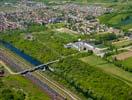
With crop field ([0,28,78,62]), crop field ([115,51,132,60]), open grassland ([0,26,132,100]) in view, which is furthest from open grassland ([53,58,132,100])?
crop field ([115,51,132,60])

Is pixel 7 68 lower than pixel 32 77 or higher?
higher

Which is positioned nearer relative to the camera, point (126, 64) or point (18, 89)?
point (18, 89)

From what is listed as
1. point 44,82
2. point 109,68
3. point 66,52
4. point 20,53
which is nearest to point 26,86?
point 44,82

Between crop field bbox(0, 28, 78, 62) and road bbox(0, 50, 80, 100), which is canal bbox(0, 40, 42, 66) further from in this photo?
road bbox(0, 50, 80, 100)

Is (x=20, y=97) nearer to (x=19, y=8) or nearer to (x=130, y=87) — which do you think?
(x=130, y=87)

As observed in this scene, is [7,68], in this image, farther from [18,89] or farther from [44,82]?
[18,89]

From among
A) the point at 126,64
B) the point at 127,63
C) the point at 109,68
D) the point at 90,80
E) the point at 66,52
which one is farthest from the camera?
the point at 66,52

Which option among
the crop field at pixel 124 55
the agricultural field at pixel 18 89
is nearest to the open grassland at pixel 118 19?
the crop field at pixel 124 55

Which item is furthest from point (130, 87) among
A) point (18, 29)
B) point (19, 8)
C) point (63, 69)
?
point (19, 8)
